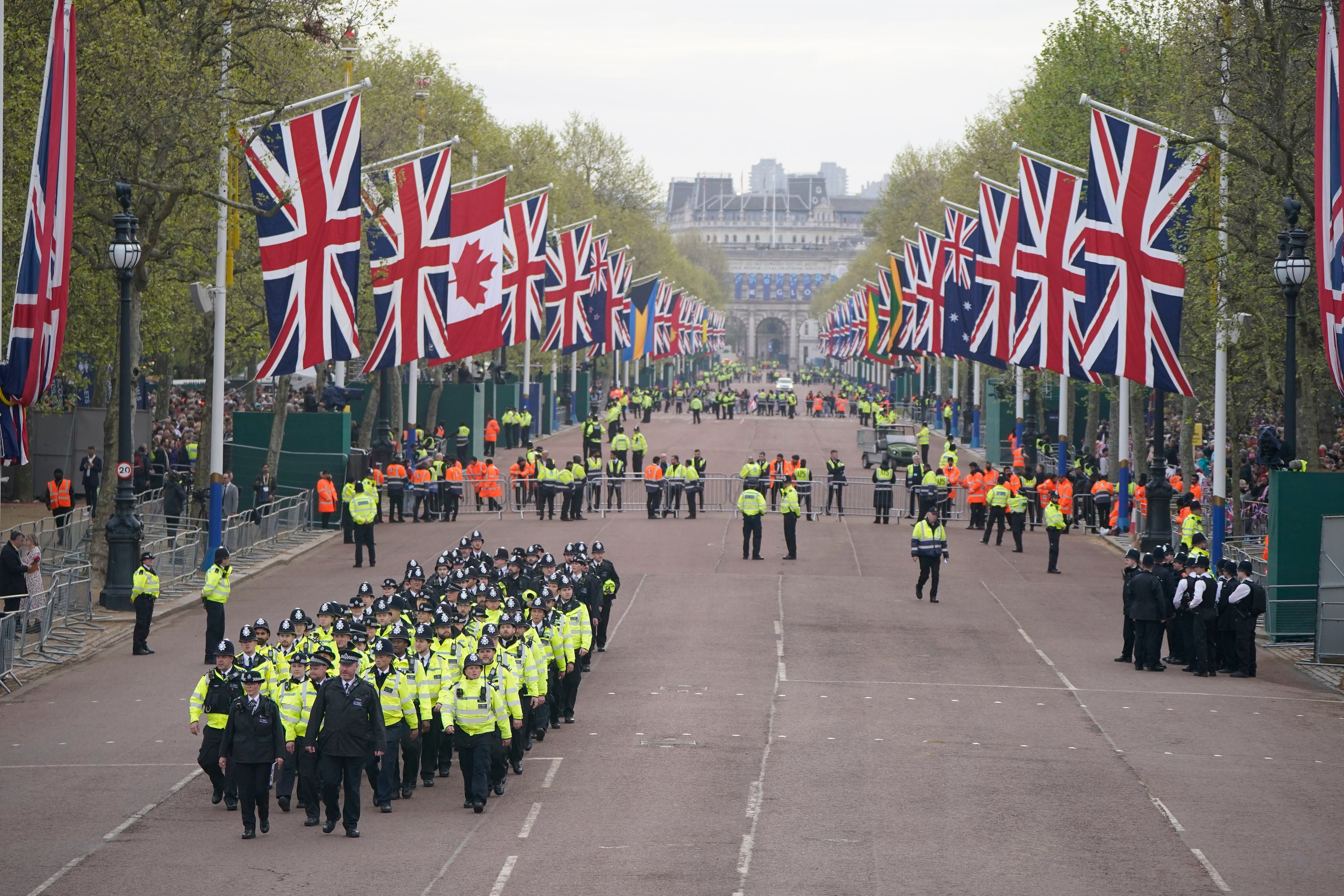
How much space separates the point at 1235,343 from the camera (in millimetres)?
27859

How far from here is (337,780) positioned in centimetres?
1362

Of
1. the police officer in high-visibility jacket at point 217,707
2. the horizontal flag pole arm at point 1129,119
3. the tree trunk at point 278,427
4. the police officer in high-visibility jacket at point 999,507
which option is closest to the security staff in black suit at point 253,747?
the police officer in high-visibility jacket at point 217,707

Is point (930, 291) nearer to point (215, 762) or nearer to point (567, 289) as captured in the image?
point (567, 289)

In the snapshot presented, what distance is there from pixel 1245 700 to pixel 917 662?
4.12m

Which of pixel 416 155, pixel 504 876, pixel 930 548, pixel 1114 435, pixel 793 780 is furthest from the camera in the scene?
pixel 1114 435

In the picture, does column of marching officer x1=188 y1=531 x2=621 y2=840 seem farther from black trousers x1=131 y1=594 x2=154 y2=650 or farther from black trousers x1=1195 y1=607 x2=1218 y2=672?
black trousers x1=1195 y1=607 x2=1218 y2=672

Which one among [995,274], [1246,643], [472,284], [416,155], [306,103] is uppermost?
[416,155]

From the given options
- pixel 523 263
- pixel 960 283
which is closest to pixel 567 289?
pixel 523 263

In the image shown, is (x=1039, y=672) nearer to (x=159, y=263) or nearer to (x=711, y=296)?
(x=159, y=263)

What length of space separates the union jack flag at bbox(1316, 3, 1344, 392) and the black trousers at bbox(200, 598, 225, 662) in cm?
1352

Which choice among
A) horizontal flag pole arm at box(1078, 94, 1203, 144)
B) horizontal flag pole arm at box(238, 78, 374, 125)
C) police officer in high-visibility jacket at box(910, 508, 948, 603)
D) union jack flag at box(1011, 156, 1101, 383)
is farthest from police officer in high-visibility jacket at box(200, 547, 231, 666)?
horizontal flag pole arm at box(1078, 94, 1203, 144)

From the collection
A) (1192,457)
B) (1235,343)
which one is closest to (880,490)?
(1192,457)

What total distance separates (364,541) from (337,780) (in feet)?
53.6

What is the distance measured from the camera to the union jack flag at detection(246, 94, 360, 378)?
2367 cm
